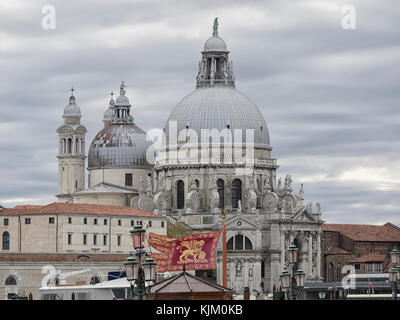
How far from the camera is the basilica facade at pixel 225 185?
116500 millimetres

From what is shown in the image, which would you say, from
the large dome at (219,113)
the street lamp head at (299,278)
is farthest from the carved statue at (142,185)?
the street lamp head at (299,278)

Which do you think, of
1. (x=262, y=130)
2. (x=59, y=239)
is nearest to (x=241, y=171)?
(x=262, y=130)

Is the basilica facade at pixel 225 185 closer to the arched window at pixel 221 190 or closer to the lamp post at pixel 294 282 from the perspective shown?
the arched window at pixel 221 190

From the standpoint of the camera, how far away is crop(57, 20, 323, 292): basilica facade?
382 ft

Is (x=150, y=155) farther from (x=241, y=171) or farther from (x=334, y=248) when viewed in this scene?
(x=334, y=248)

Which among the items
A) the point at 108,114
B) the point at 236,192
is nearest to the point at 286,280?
Answer: the point at 236,192

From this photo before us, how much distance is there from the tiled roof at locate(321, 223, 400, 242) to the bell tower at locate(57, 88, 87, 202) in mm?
24359

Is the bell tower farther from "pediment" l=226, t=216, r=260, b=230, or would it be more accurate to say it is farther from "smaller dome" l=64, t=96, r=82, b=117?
"pediment" l=226, t=216, r=260, b=230

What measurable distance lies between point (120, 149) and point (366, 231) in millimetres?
26827

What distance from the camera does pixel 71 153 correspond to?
5054 inches

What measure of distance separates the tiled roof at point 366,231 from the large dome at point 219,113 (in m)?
14.8

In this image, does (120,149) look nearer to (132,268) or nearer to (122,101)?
(122,101)
